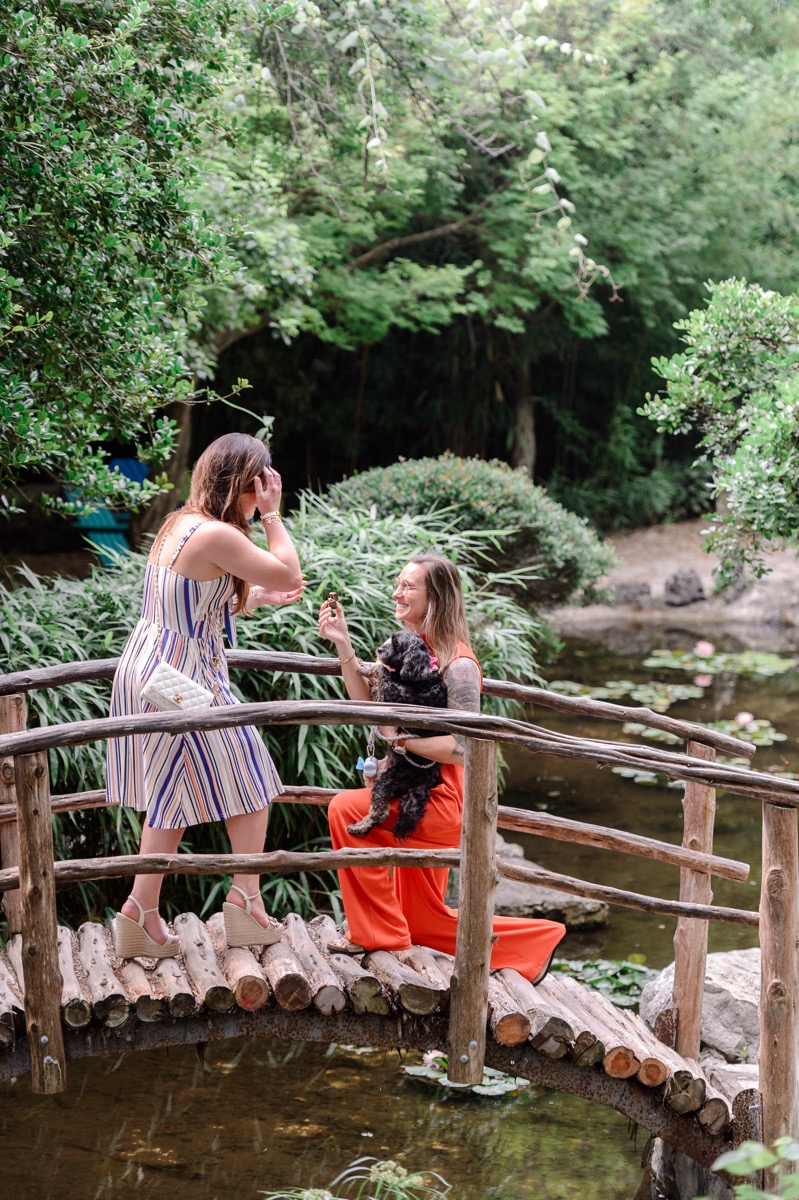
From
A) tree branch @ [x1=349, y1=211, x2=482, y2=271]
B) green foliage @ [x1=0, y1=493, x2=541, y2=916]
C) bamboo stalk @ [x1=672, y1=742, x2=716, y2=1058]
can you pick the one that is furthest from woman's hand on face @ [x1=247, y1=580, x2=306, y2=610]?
tree branch @ [x1=349, y1=211, x2=482, y2=271]

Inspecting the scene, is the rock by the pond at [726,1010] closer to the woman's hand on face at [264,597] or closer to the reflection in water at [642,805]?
the reflection in water at [642,805]

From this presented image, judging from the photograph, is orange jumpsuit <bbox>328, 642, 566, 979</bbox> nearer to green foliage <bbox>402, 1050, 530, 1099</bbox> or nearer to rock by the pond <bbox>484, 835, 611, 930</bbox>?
green foliage <bbox>402, 1050, 530, 1099</bbox>

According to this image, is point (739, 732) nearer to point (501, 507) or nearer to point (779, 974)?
point (501, 507)

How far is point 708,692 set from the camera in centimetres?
1120

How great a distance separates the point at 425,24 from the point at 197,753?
5.11 metres

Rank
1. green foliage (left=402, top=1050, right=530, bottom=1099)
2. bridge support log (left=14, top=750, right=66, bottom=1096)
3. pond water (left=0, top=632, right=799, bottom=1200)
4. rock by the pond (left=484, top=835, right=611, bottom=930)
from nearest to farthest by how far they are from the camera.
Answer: bridge support log (left=14, top=750, right=66, bottom=1096)
pond water (left=0, top=632, right=799, bottom=1200)
green foliage (left=402, top=1050, right=530, bottom=1099)
rock by the pond (left=484, top=835, right=611, bottom=930)

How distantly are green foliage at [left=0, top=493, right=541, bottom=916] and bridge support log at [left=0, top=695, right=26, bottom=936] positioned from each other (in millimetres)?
988

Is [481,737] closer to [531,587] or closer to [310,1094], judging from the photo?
[310,1094]

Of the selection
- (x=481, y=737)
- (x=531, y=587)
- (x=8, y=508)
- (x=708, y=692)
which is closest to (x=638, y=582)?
(x=708, y=692)

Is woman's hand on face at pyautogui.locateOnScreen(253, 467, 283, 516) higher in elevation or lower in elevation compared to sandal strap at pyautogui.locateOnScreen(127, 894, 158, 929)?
higher

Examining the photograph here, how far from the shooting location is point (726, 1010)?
17.0 feet

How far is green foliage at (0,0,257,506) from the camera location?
14.5ft

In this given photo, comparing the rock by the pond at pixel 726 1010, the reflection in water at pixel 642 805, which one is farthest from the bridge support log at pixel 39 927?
the reflection in water at pixel 642 805

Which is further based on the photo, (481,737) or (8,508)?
(8,508)
